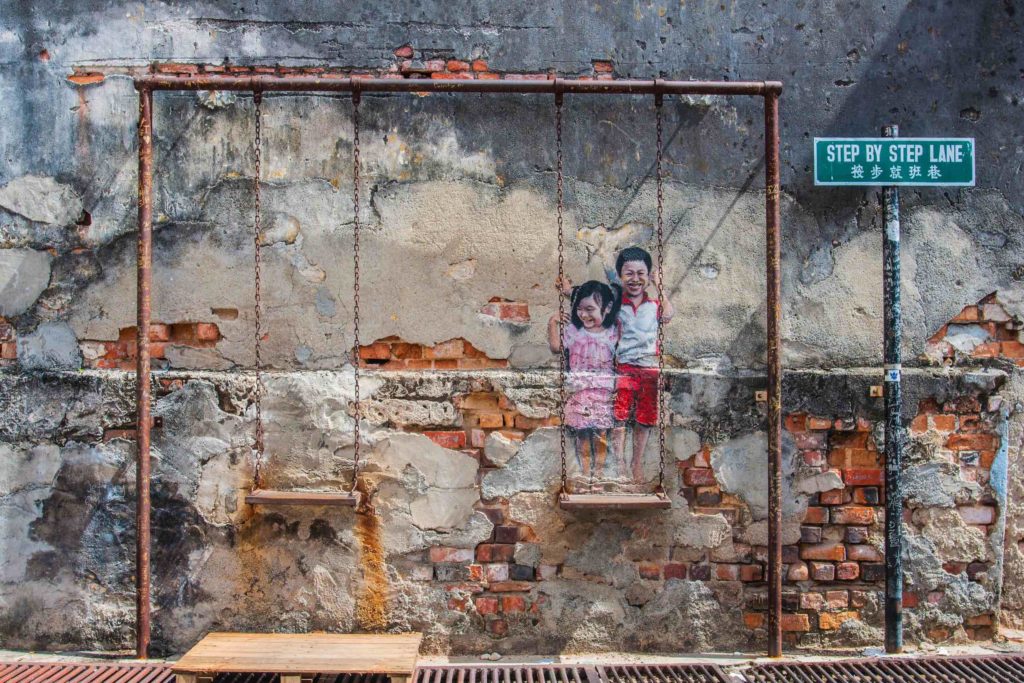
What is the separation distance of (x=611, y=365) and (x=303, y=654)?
1.62 metres

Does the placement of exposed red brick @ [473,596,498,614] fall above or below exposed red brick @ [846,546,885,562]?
below

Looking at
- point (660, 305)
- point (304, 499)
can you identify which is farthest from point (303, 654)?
point (660, 305)

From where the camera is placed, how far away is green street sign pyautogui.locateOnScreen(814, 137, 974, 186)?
3061 millimetres

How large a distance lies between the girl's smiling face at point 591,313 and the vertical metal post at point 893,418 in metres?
1.21

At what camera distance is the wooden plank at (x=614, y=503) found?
9.34 feet

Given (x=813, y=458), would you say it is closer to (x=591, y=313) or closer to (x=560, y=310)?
(x=591, y=313)

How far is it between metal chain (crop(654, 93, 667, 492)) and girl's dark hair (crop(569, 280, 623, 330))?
20cm

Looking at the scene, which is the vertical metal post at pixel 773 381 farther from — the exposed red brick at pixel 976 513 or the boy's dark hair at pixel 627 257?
the exposed red brick at pixel 976 513

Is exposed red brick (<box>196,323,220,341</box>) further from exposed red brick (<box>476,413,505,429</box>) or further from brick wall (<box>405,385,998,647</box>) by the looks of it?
exposed red brick (<box>476,413,505,429</box>)

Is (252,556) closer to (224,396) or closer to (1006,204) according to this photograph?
(224,396)

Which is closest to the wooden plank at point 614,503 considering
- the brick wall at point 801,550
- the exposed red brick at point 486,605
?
the brick wall at point 801,550

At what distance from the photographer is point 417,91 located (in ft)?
9.88

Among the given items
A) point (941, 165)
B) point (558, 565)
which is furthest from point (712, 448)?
point (941, 165)

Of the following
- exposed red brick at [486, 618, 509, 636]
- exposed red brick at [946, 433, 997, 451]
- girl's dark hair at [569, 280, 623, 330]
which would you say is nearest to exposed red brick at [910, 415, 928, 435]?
exposed red brick at [946, 433, 997, 451]
